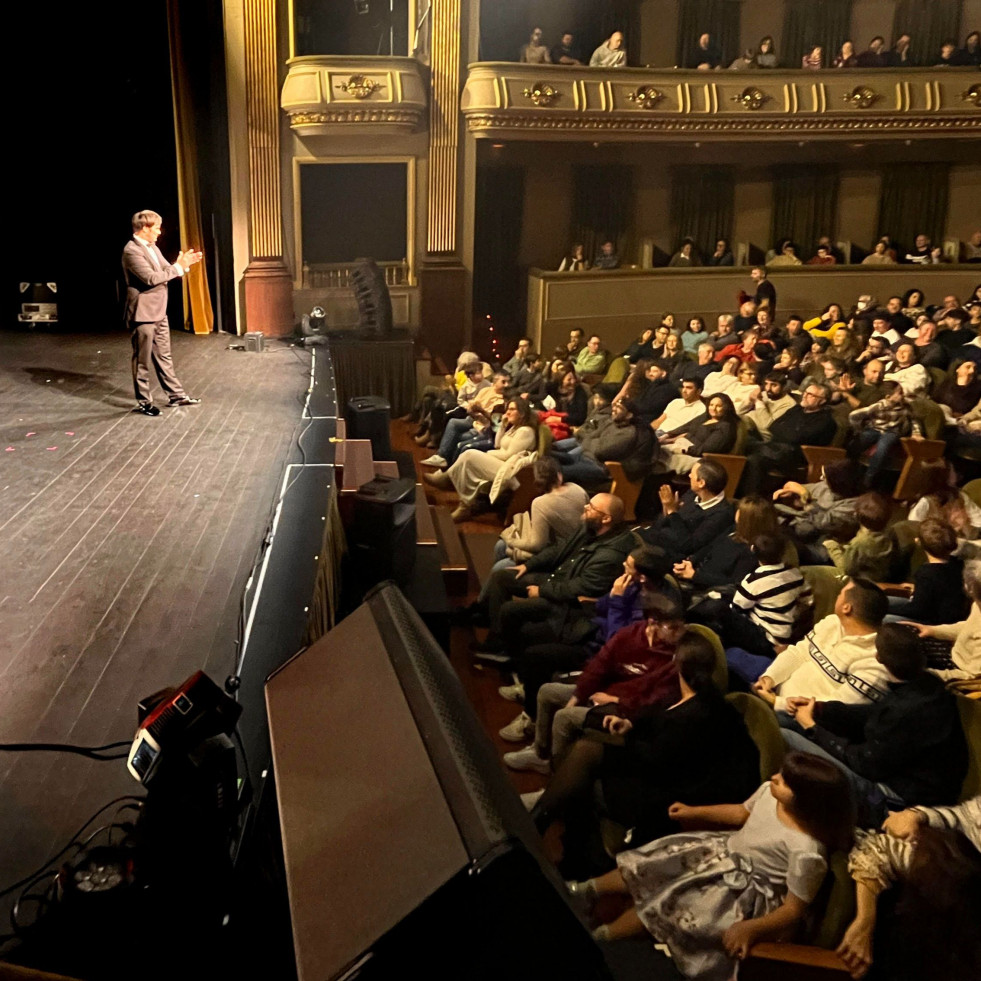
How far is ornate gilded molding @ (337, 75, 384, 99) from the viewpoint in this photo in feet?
26.5

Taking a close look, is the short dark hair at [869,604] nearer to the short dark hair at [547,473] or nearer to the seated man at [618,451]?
the short dark hair at [547,473]

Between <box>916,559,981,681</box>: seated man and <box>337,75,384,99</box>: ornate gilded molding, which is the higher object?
<box>337,75,384,99</box>: ornate gilded molding

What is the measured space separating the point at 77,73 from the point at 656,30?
5.52 metres

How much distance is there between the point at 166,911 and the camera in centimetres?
148

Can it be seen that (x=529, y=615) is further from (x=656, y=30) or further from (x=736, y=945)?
(x=656, y=30)

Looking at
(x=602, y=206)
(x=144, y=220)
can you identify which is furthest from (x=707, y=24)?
(x=144, y=220)

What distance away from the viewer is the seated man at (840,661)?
2482 mm

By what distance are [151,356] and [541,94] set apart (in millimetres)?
5219

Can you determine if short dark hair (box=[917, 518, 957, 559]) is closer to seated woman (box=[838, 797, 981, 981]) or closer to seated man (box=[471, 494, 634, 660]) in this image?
seated man (box=[471, 494, 634, 660])

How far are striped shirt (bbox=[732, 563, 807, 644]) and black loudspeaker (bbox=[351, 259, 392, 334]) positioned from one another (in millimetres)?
5597

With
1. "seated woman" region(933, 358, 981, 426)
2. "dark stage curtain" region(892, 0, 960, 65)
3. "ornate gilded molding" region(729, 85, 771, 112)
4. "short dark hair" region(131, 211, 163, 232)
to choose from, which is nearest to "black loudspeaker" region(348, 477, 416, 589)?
"short dark hair" region(131, 211, 163, 232)

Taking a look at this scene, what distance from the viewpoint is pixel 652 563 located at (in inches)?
118

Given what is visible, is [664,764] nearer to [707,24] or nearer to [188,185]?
[188,185]

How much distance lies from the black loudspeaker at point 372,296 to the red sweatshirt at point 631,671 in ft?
18.7
